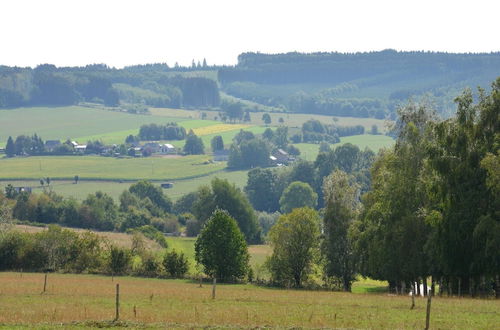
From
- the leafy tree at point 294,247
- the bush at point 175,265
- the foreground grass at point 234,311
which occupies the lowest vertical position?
the bush at point 175,265

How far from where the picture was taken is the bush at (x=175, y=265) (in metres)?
85.4

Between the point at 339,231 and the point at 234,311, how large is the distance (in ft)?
122

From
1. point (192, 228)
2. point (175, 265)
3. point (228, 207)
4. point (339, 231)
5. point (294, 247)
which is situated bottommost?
point (192, 228)

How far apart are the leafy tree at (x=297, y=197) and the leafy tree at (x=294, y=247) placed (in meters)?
105

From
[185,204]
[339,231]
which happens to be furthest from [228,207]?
[339,231]

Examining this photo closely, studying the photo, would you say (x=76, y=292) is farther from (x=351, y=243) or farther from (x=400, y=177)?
(x=351, y=243)

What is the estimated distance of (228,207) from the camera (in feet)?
474

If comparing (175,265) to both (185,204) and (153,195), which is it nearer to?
(185,204)

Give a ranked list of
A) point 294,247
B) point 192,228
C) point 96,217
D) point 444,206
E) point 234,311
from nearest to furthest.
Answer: point 234,311 → point 444,206 → point 294,247 → point 192,228 → point 96,217

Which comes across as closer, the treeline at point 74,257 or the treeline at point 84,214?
the treeline at point 74,257

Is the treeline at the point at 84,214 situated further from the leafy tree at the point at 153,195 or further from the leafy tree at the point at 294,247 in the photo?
the leafy tree at the point at 294,247

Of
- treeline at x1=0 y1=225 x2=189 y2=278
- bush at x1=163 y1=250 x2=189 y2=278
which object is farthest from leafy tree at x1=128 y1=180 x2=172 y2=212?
bush at x1=163 y1=250 x2=189 y2=278

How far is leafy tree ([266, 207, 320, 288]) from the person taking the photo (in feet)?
272

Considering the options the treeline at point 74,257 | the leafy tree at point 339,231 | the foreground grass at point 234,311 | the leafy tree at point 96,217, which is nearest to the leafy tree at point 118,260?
the treeline at point 74,257
